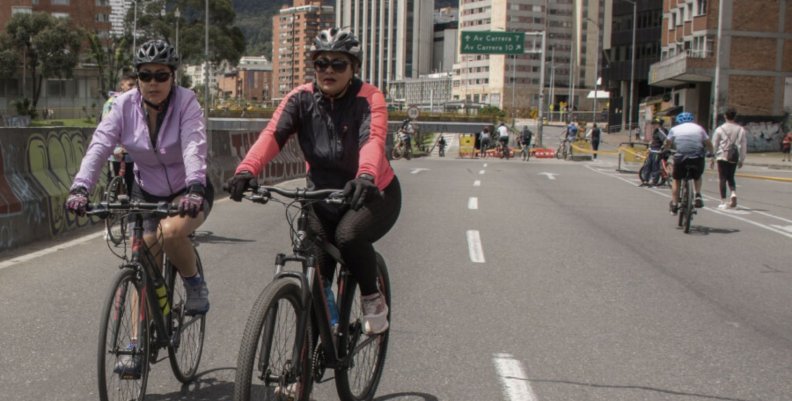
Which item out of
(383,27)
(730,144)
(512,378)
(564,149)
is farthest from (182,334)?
(383,27)

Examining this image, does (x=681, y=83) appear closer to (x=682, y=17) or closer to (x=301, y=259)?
(x=682, y=17)

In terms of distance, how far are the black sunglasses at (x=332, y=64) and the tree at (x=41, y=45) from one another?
8055 centimetres

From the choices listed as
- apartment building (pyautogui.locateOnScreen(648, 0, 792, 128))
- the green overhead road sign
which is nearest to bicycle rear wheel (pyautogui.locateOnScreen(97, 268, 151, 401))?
the green overhead road sign

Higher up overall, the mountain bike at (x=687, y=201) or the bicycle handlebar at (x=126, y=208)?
the bicycle handlebar at (x=126, y=208)

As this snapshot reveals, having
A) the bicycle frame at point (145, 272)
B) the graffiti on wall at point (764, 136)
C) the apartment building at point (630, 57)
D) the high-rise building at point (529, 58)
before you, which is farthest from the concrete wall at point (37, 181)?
the high-rise building at point (529, 58)

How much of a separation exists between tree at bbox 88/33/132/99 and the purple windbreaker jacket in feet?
270

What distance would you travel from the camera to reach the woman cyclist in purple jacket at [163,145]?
4371 millimetres

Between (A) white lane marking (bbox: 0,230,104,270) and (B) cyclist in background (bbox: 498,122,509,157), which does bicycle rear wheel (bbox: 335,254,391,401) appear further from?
(B) cyclist in background (bbox: 498,122,509,157)

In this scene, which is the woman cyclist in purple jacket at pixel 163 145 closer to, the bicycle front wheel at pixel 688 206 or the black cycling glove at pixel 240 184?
the black cycling glove at pixel 240 184

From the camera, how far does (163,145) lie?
15.0 ft

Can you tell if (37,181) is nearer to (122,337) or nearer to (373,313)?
(122,337)

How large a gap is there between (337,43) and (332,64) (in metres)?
0.10

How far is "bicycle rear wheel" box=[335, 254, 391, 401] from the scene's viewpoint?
4.25m

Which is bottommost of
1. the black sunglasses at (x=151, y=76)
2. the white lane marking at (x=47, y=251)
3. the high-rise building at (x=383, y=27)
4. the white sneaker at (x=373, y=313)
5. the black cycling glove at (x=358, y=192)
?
the white lane marking at (x=47, y=251)
